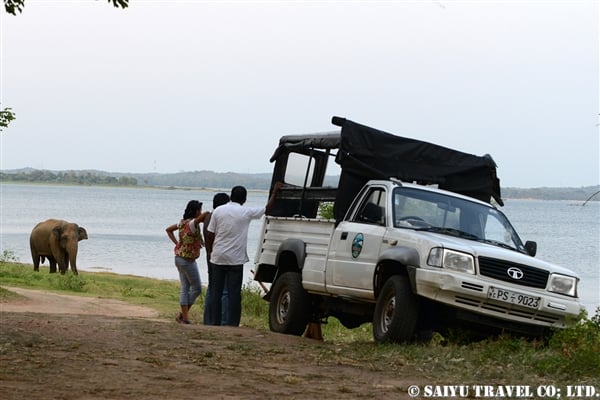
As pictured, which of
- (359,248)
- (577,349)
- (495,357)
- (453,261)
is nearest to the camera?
(577,349)

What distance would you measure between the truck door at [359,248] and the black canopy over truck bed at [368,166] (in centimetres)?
30

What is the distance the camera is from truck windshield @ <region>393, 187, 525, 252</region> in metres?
13.2

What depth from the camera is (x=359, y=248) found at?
13312 millimetres

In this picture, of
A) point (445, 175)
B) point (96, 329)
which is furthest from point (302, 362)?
point (445, 175)

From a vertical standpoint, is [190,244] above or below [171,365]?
above

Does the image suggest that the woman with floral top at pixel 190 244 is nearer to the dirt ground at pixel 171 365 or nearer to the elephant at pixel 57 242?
the dirt ground at pixel 171 365

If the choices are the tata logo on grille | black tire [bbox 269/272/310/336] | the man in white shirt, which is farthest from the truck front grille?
the man in white shirt

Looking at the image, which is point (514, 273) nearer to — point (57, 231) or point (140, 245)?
point (57, 231)

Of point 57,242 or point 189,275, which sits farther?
point 57,242

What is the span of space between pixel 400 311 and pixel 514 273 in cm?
119

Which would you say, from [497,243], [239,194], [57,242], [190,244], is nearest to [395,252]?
[497,243]

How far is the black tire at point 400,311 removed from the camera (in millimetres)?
12211

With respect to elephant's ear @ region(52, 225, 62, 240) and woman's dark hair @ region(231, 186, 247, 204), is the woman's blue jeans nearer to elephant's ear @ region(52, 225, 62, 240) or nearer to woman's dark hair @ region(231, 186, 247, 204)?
woman's dark hair @ region(231, 186, 247, 204)

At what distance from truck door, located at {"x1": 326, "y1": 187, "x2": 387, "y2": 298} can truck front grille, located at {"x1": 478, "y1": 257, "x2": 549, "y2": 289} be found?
1.31 meters
